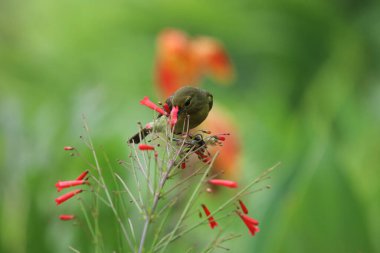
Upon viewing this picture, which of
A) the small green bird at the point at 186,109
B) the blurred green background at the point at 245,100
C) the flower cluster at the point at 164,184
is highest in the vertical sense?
the small green bird at the point at 186,109

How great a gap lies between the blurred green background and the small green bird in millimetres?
885

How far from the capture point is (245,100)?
3404 millimetres

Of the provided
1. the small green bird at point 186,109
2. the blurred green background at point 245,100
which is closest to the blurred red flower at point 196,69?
the blurred green background at point 245,100

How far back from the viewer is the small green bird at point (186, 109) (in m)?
0.98

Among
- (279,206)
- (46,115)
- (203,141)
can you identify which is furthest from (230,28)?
(203,141)

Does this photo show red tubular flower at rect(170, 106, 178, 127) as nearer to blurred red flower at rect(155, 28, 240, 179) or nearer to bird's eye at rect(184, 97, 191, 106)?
bird's eye at rect(184, 97, 191, 106)

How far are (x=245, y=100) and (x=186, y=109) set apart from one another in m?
2.41

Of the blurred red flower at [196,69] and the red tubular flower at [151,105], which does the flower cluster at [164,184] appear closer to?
the red tubular flower at [151,105]

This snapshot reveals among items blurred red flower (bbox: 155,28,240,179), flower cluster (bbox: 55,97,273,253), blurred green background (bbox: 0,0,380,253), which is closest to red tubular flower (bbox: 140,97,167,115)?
flower cluster (bbox: 55,97,273,253)

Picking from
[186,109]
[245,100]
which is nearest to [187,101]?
[186,109]

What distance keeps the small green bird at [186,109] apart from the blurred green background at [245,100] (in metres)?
0.89

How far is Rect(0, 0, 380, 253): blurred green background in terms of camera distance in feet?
6.24

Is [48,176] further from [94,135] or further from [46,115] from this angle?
[46,115]

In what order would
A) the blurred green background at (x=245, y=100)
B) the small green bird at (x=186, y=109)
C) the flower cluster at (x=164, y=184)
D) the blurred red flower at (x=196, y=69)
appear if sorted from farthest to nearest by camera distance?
the blurred red flower at (x=196, y=69) < the blurred green background at (x=245, y=100) < the small green bird at (x=186, y=109) < the flower cluster at (x=164, y=184)
